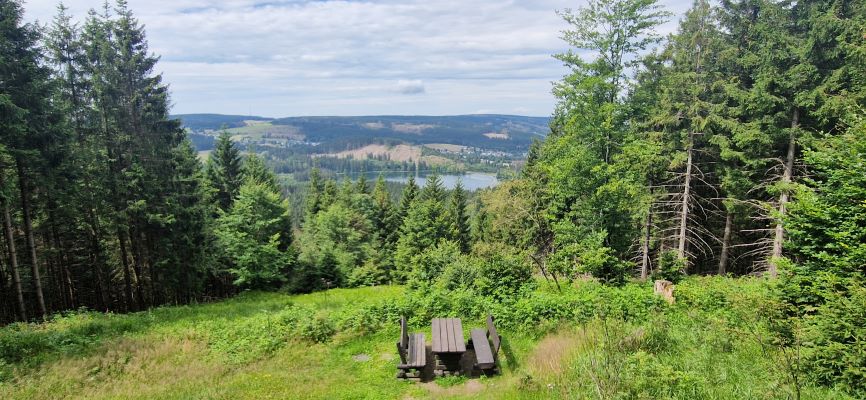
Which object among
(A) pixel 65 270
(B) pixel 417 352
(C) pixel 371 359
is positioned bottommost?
(A) pixel 65 270

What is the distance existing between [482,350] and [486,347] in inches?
6.9

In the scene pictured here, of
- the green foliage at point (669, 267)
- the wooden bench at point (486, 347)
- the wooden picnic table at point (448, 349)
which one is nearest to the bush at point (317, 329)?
the wooden picnic table at point (448, 349)

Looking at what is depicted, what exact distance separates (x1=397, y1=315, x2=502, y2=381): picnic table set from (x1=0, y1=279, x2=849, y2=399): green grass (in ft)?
1.13

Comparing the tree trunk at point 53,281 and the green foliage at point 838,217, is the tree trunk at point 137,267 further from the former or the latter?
the green foliage at point 838,217

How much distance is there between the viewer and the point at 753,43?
1755 cm

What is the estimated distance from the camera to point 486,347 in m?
8.95

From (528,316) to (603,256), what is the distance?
4805mm

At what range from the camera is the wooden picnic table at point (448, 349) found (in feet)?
28.2

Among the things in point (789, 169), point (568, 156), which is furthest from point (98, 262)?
point (789, 169)

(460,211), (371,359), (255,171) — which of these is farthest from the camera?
(460,211)

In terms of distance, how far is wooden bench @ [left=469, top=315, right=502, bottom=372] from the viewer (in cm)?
834

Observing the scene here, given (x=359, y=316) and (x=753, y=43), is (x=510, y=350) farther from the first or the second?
(x=753, y=43)

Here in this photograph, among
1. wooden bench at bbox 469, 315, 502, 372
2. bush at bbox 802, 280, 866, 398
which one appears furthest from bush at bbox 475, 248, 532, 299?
bush at bbox 802, 280, 866, 398

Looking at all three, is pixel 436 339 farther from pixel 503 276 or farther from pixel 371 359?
pixel 503 276
